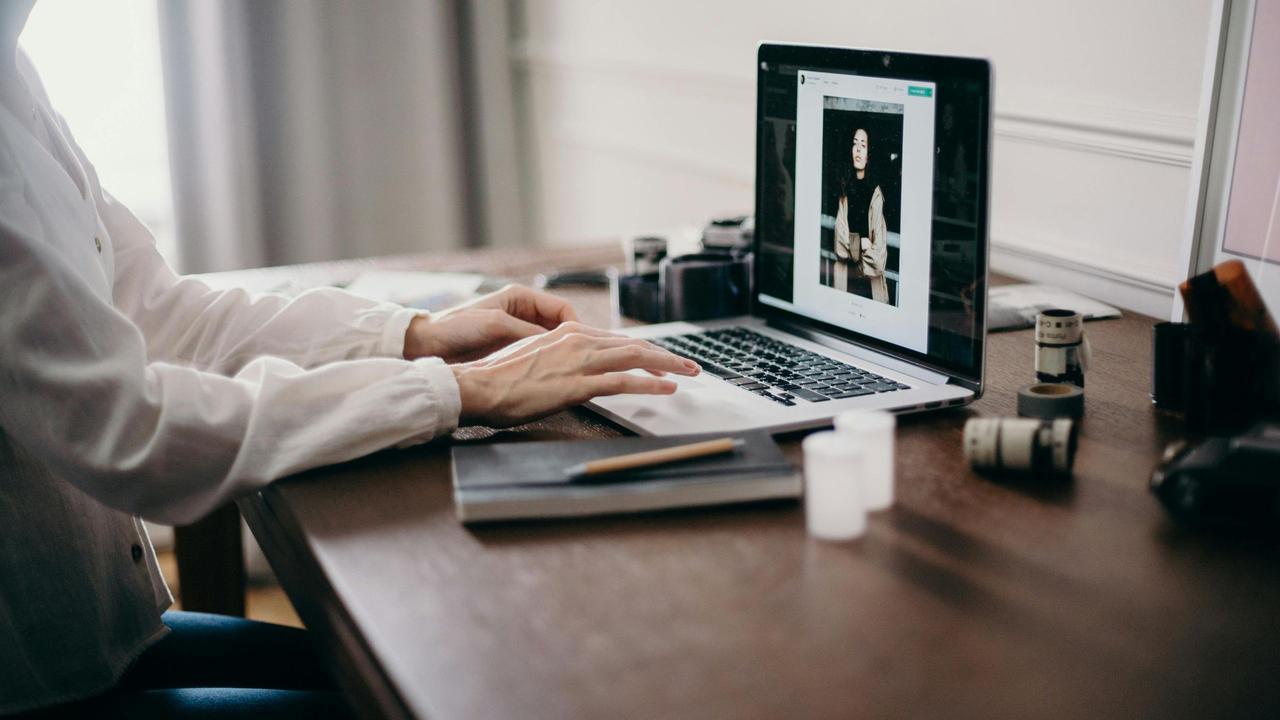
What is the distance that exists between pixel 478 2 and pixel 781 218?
1.96 metres

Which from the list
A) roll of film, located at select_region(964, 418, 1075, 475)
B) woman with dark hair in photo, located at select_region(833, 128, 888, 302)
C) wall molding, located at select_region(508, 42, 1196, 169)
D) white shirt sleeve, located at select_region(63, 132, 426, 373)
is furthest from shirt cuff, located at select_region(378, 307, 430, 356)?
wall molding, located at select_region(508, 42, 1196, 169)

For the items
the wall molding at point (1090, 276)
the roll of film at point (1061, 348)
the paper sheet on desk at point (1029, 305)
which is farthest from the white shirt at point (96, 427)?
the wall molding at point (1090, 276)

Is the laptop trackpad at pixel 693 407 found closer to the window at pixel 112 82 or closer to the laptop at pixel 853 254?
the laptop at pixel 853 254

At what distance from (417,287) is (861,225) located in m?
0.68

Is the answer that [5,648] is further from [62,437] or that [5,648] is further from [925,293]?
[925,293]

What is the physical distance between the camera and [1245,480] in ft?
2.53

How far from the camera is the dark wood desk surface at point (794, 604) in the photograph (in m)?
0.61

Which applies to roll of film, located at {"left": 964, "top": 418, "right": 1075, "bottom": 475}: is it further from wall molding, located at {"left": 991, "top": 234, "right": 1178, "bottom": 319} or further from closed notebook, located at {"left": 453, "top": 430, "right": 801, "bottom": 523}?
wall molding, located at {"left": 991, "top": 234, "right": 1178, "bottom": 319}

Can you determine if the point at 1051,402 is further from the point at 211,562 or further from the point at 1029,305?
the point at 211,562

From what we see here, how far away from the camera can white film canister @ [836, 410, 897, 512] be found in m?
0.84

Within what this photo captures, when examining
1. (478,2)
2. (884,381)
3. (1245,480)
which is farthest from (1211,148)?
(478,2)

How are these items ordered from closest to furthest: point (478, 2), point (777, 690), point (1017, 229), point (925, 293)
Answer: point (777, 690), point (925, 293), point (1017, 229), point (478, 2)

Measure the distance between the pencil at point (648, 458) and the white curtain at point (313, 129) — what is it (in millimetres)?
2205

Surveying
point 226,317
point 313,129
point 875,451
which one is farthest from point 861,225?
point 313,129
